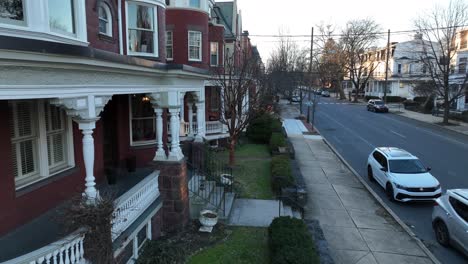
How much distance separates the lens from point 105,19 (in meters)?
Answer: 10.3

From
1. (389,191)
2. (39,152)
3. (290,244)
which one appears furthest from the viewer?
(389,191)

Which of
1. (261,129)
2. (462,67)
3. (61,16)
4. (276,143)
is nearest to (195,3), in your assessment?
(276,143)

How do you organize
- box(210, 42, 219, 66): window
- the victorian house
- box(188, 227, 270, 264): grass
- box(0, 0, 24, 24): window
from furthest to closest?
box(210, 42, 219, 66): window → box(188, 227, 270, 264): grass → box(0, 0, 24, 24): window → the victorian house

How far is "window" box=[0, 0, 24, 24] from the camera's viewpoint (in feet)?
16.8

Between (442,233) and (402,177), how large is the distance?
3.56 m

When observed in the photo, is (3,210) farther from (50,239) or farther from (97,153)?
(97,153)

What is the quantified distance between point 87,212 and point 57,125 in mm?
4143

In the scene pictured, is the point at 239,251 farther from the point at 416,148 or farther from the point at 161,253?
the point at 416,148

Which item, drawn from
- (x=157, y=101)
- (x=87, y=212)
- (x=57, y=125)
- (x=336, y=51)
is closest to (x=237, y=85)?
(x=157, y=101)

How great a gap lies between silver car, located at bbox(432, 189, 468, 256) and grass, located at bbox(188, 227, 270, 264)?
4.97 metres

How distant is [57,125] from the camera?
26.9 feet

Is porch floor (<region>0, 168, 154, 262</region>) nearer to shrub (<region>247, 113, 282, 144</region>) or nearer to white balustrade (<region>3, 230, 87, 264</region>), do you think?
white balustrade (<region>3, 230, 87, 264</region>)

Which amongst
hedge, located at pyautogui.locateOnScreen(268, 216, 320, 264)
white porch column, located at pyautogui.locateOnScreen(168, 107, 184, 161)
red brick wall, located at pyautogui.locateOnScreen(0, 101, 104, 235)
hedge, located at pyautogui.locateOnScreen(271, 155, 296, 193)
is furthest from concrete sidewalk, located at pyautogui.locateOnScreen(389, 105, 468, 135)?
red brick wall, located at pyautogui.locateOnScreen(0, 101, 104, 235)

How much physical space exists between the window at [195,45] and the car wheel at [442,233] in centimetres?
1462
